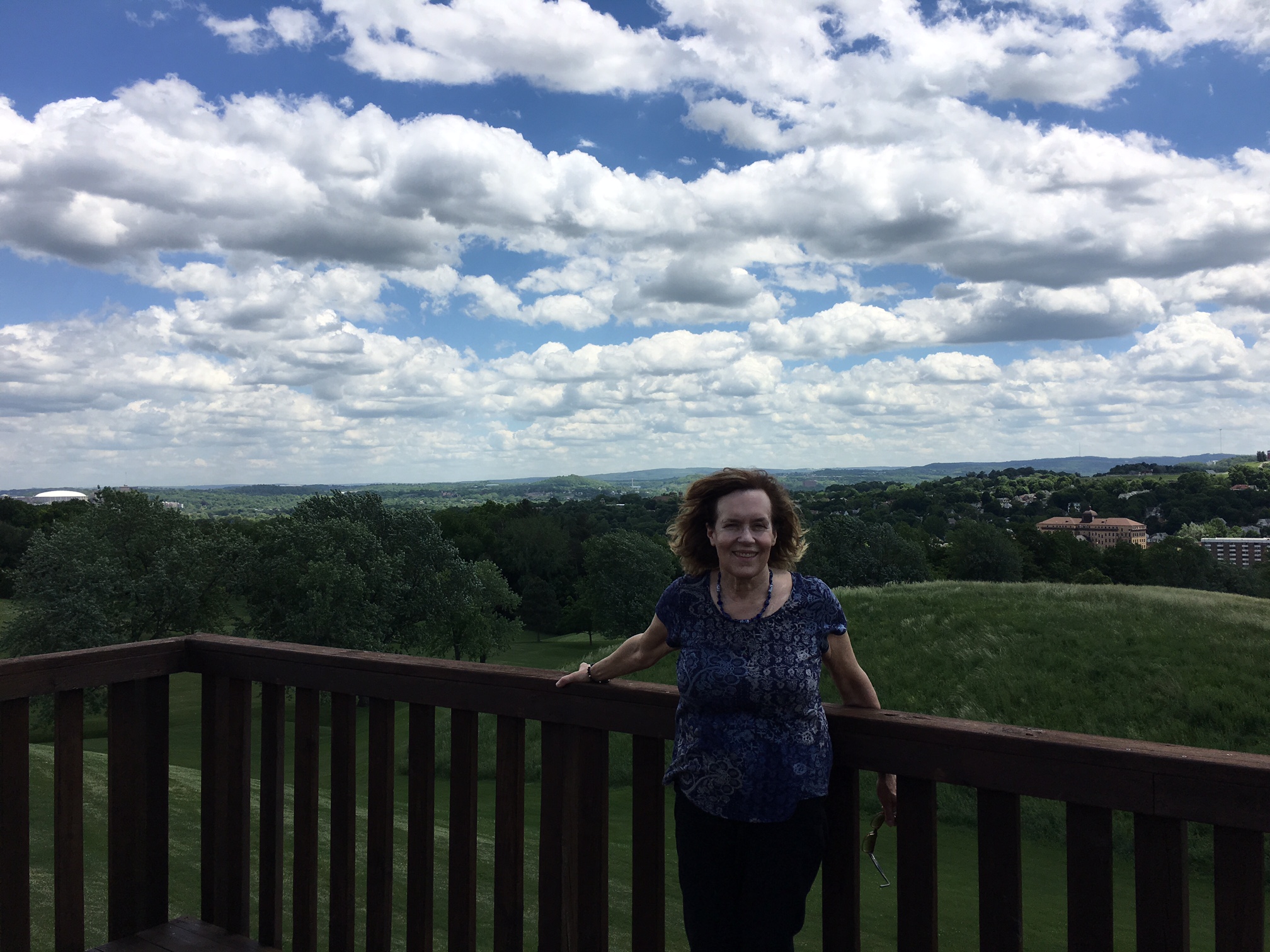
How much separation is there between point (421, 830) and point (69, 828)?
4.34 feet

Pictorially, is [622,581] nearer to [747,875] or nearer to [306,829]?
[306,829]

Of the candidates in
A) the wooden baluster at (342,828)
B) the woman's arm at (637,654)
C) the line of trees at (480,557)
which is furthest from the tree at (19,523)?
the woman's arm at (637,654)

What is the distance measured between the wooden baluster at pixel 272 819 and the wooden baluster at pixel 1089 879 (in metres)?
2.38

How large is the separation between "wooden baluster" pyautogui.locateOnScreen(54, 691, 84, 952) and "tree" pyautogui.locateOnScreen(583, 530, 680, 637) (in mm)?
40476

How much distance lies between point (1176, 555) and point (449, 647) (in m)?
37.2

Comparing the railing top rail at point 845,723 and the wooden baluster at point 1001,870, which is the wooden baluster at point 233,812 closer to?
the railing top rail at point 845,723

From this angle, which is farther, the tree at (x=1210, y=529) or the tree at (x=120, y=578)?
the tree at (x=1210, y=529)

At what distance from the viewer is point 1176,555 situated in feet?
153

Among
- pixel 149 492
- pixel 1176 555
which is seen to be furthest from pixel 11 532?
pixel 1176 555

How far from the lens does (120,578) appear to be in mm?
28891

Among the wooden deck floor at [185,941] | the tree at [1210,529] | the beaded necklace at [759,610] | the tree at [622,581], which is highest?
the beaded necklace at [759,610]

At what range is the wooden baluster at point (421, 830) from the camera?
2727mm

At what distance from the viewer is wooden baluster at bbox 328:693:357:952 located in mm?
2865

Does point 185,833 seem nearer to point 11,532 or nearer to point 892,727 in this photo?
point 892,727
